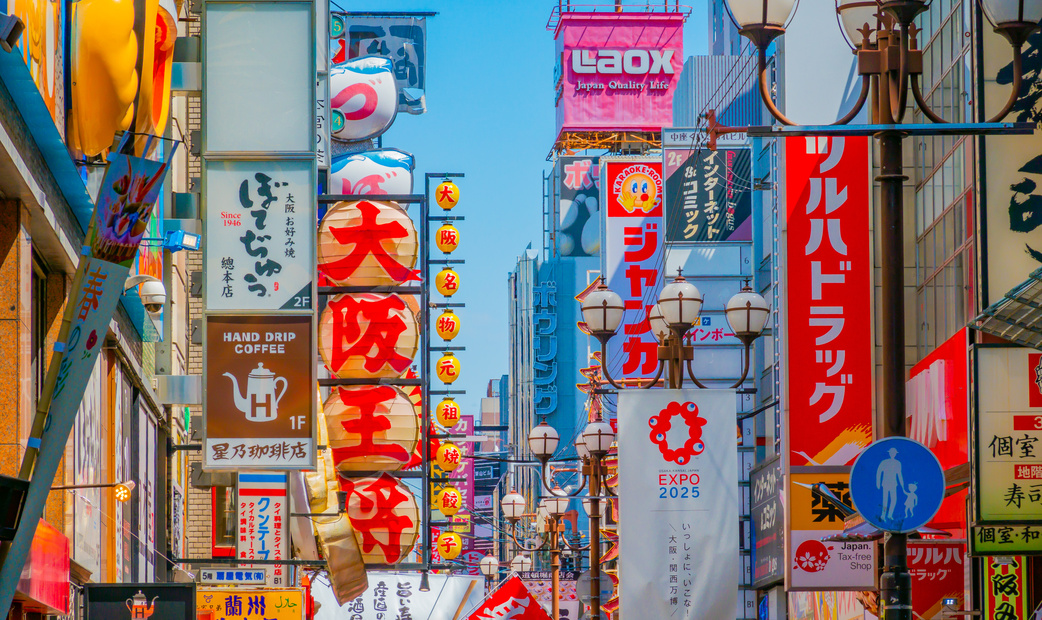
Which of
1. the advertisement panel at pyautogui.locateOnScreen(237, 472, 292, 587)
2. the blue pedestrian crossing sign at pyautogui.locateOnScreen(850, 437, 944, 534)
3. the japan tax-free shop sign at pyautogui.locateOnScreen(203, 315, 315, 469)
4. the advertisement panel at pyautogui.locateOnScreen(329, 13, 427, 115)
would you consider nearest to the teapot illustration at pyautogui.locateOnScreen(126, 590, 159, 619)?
the japan tax-free shop sign at pyautogui.locateOnScreen(203, 315, 315, 469)

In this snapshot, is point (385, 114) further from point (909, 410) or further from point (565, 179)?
point (565, 179)

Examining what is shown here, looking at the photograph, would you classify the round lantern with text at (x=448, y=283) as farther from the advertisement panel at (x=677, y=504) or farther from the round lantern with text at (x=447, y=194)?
the advertisement panel at (x=677, y=504)

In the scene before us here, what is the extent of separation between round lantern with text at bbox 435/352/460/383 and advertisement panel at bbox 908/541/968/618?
88.0 ft

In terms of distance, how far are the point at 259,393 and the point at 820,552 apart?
686 cm

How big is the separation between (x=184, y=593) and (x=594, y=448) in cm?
1019

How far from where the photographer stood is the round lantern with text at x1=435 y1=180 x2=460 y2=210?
137ft

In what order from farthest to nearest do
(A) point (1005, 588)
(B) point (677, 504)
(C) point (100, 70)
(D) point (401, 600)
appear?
(D) point (401, 600), (A) point (1005, 588), (B) point (677, 504), (C) point (100, 70)

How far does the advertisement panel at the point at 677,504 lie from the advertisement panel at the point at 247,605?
22.0 ft

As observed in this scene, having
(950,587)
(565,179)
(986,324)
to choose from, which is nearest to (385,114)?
(950,587)

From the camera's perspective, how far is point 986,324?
43.5ft

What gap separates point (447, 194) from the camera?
41.7m

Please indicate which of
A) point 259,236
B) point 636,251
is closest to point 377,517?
point 259,236

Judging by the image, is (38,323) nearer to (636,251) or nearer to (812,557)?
(812,557)

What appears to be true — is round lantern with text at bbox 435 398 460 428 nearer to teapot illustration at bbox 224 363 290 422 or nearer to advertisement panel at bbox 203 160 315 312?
advertisement panel at bbox 203 160 315 312
